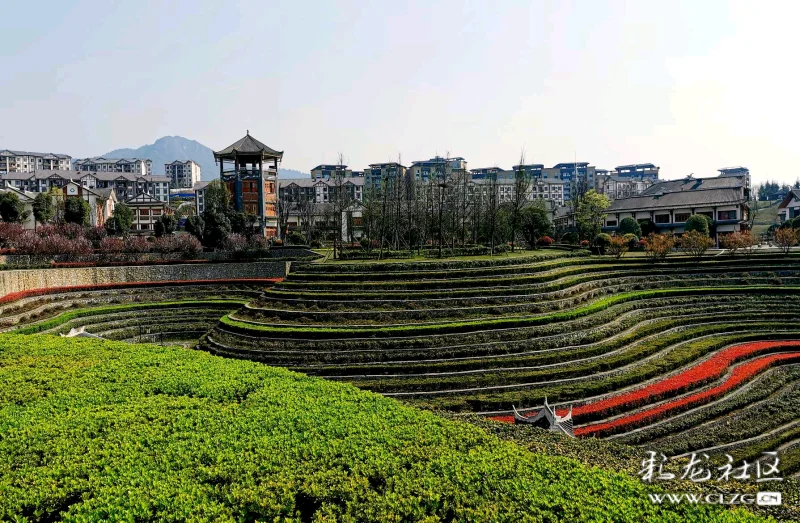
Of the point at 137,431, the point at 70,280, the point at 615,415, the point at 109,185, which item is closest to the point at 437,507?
the point at 137,431

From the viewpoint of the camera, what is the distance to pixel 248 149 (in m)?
58.8

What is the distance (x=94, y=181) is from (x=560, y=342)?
338ft

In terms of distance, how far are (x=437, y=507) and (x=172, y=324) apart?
29966 millimetres

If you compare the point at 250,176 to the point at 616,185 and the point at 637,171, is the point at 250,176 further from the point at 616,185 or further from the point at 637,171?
the point at 637,171

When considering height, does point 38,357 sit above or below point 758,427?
above

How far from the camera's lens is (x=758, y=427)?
1792cm

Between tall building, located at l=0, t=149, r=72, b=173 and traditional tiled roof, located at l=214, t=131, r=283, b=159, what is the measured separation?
85706 millimetres

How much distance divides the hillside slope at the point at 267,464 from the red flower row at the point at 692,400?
10.3m

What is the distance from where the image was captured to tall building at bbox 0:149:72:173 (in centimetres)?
12581

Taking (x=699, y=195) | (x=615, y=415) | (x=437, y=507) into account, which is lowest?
(x=615, y=415)

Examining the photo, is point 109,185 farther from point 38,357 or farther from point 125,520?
point 125,520

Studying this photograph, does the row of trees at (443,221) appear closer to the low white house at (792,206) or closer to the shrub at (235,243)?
the shrub at (235,243)

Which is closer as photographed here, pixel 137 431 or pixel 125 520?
pixel 125 520

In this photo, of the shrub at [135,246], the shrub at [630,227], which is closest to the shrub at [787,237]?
the shrub at [630,227]
